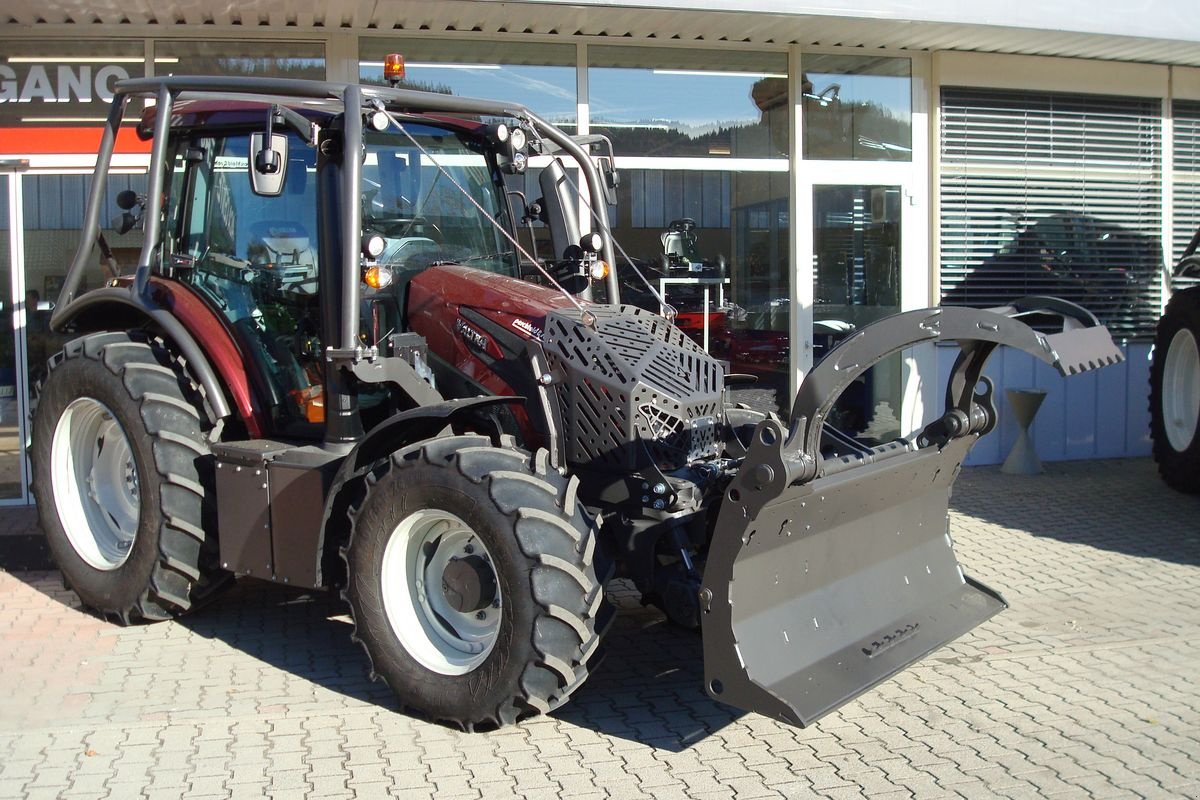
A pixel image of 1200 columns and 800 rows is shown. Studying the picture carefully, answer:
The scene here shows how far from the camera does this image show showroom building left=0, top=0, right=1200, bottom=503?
891cm

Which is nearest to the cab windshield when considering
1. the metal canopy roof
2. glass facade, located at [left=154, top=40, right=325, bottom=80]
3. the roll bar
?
the roll bar

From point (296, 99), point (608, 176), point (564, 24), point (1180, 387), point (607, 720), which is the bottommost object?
point (607, 720)

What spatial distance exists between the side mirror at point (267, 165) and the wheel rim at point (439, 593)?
4.64 feet

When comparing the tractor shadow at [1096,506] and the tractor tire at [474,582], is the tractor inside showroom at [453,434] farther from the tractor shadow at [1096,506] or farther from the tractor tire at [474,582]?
the tractor shadow at [1096,506]

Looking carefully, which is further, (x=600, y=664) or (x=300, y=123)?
(x=600, y=664)

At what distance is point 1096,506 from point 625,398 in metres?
5.69

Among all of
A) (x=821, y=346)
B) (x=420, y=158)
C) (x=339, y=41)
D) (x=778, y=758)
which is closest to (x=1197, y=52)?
(x=821, y=346)

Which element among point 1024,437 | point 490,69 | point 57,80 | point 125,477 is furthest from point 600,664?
point 57,80

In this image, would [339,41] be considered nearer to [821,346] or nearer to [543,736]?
[821,346]

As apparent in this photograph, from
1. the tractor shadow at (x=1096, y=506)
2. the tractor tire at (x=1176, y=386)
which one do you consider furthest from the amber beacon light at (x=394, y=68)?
the tractor tire at (x=1176, y=386)

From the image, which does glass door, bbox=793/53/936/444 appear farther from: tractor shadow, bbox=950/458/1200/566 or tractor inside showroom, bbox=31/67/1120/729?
tractor inside showroom, bbox=31/67/1120/729

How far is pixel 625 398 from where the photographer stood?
4.70 m

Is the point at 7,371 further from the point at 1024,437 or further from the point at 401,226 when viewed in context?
the point at 1024,437

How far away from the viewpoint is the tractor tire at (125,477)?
5.55m
